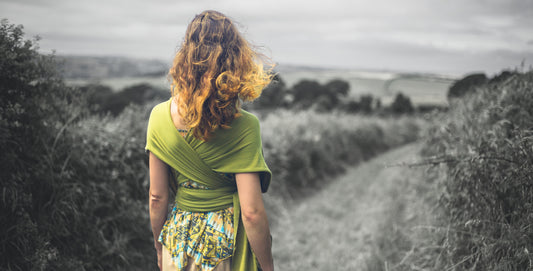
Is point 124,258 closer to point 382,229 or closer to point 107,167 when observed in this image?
point 107,167

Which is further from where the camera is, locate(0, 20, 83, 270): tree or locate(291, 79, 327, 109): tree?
locate(291, 79, 327, 109): tree

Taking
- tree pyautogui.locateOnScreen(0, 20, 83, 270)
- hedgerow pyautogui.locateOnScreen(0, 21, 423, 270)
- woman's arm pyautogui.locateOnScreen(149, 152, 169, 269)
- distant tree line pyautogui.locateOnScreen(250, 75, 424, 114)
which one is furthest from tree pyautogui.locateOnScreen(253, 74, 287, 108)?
woman's arm pyautogui.locateOnScreen(149, 152, 169, 269)

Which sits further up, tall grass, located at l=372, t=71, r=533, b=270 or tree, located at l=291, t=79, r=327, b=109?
tree, located at l=291, t=79, r=327, b=109

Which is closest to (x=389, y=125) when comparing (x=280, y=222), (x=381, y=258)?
(x=280, y=222)

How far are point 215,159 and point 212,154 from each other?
3 cm

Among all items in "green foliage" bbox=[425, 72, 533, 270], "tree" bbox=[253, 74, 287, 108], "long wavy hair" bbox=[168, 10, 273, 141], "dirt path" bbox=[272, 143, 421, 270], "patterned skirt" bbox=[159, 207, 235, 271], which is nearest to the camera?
"long wavy hair" bbox=[168, 10, 273, 141]

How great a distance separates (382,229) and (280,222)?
6.17 ft

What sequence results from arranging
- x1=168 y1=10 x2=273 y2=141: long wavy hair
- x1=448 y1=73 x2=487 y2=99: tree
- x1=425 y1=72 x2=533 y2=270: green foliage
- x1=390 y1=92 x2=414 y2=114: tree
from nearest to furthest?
x1=168 y1=10 x2=273 y2=141: long wavy hair < x1=425 y1=72 x2=533 y2=270: green foliage < x1=448 y1=73 x2=487 y2=99: tree < x1=390 y1=92 x2=414 y2=114: tree

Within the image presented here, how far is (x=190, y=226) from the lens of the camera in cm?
182

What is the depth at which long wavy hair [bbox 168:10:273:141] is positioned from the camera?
5.23 ft

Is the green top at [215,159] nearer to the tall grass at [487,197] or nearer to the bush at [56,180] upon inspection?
the bush at [56,180]

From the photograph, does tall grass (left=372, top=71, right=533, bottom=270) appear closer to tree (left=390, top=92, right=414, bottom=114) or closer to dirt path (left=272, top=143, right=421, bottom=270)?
dirt path (left=272, top=143, right=421, bottom=270)

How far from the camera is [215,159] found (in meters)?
1.68

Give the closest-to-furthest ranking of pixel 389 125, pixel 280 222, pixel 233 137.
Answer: pixel 233 137
pixel 280 222
pixel 389 125
